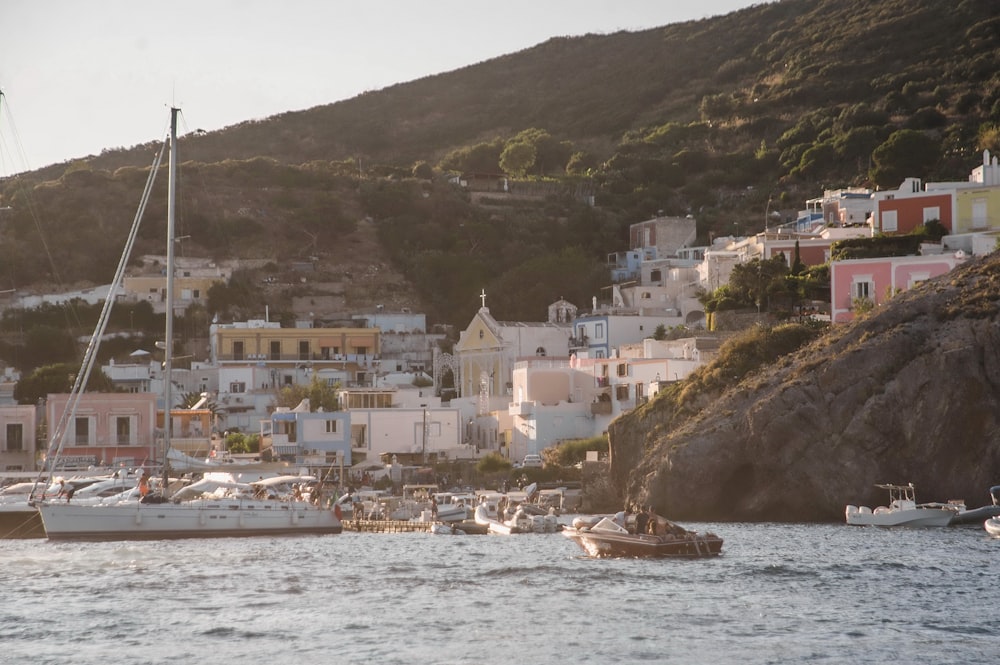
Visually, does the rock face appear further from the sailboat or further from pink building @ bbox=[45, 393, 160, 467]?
pink building @ bbox=[45, 393, 160, 467]

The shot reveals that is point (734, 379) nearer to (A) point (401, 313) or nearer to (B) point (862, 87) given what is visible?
(A) point (401, 313)

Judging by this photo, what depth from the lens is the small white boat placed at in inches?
2074

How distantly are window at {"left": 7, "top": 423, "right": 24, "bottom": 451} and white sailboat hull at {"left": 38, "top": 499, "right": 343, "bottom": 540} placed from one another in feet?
81.8

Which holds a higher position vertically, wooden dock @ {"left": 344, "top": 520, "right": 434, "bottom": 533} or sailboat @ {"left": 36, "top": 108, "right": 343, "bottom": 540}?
sailboat @ {"left": 36, "top": 108, "right": 343, "bottom": 540}

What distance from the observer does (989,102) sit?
117 meters

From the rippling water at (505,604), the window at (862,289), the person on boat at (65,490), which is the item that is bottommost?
the rippling water at (505,604)

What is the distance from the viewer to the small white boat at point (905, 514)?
173 ft

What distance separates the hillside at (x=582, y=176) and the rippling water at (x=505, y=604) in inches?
2136

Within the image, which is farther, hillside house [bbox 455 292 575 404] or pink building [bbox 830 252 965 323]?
hillside house [bbox 455 292 575 404]

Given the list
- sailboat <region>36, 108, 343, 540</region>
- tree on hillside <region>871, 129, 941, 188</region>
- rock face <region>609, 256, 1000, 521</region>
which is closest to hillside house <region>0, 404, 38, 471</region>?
sailboat <region>36, 108, 343, 540</region>

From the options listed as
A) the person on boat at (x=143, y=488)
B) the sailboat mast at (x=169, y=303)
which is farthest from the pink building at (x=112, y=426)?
the person on boat at (x=143, y=488)

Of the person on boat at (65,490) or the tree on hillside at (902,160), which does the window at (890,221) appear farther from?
the person on boat at (65,490)

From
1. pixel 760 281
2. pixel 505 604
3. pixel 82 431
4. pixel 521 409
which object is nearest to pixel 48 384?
pixel 82 431

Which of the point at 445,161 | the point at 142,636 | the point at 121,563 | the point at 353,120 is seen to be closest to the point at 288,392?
the point at 121,563
